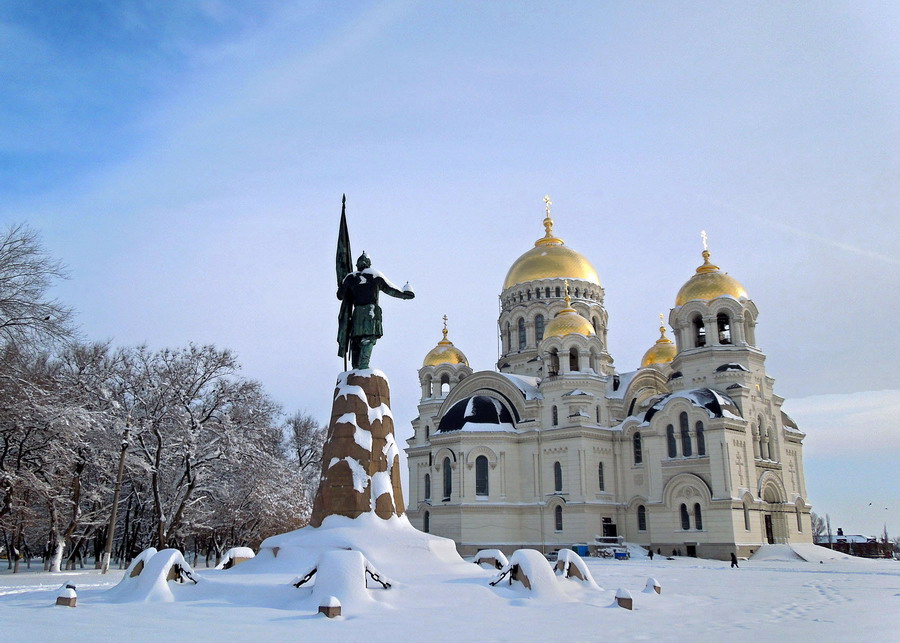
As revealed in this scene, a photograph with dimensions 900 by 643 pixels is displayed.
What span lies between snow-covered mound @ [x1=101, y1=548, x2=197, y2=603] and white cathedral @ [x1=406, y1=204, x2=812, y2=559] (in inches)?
1043

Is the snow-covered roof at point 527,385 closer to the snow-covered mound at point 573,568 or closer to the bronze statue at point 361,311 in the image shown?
the bronze statue at point 361,311

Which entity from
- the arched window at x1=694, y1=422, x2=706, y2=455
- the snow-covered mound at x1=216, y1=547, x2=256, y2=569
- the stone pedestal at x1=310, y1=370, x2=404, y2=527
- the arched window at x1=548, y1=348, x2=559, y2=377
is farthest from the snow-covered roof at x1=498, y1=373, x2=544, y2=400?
the snow-covered mound at x1=216, y1=547, x2=256, y2=569

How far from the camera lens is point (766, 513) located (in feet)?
116

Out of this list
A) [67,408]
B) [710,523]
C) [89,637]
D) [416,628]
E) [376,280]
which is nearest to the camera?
[89,637]

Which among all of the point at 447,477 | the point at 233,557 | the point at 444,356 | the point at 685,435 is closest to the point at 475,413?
the point at 447,477

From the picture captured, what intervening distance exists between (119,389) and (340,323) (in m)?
13.2

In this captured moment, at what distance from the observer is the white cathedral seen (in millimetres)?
34562

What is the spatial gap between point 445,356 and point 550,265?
847cm

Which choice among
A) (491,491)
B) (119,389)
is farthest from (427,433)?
(119,389)

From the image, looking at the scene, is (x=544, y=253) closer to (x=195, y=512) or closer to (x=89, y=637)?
(x=195, y=512)

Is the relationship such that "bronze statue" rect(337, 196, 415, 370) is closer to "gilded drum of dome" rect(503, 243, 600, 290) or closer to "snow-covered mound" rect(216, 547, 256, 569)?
"snow-covered mound" rect(216, 547, 256, 569)

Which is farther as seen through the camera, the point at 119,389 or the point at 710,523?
the point at 710,523

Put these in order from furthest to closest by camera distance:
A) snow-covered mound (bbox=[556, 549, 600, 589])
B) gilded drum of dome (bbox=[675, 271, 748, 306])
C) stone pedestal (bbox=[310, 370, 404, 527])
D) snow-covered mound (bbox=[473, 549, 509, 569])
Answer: gilded drum of dome (bbox=[675, 271, 748, 306]), snow-covered mound (bbox=[473, 549, 509, 569]), stone pedestal (bbox=[310, 370, 404, 527]), snow-covered mound (bbox=[556, 549, 600, 589])

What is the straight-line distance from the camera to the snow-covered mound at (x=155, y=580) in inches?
438
